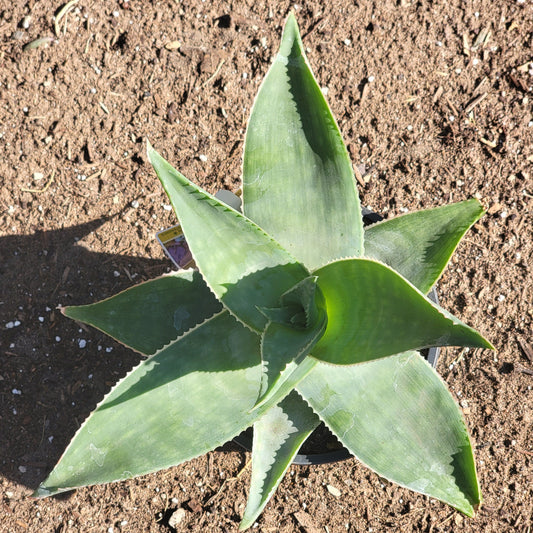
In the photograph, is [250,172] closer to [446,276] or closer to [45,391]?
[446,276]

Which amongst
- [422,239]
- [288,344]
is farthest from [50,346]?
[422,239]

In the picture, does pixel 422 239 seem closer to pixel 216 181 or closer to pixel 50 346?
pixel 216 181

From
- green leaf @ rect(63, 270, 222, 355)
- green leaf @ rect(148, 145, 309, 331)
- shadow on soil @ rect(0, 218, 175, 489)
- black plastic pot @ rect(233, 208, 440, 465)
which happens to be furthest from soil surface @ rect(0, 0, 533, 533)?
green leaf @ rect(148, 145, 309, 331)

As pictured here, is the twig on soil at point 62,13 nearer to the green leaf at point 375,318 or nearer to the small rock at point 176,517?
the green leaf at point 375,318

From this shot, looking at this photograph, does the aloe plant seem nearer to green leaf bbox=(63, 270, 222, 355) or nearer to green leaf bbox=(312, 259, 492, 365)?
green leaf bbox=(312, 259, 492, 365)

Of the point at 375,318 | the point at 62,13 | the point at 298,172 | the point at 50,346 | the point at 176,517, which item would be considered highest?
the point at 62,13

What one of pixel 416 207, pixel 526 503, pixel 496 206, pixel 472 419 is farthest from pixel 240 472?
pixel 496 206
